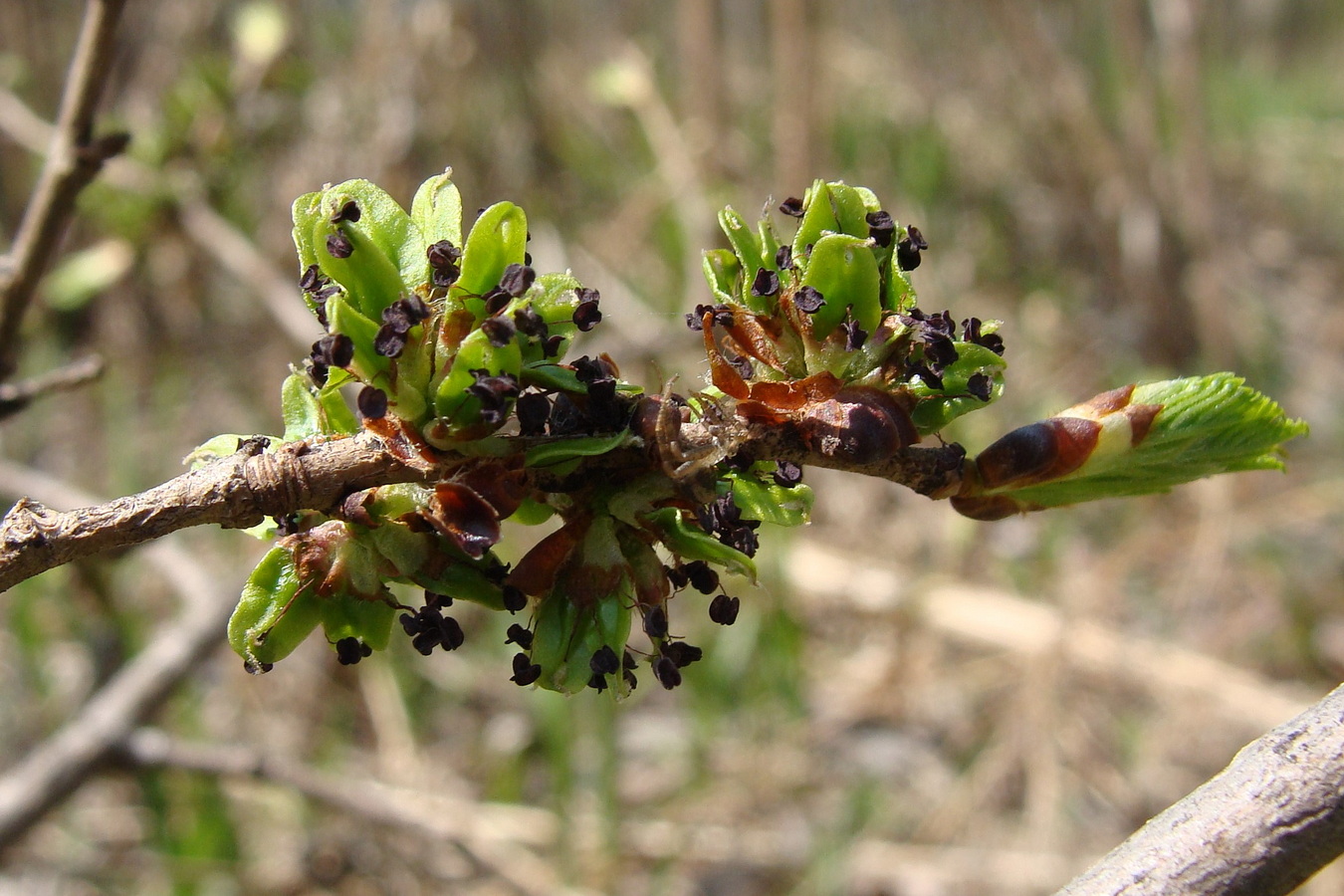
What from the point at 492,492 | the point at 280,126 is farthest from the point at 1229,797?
the point at 280,126

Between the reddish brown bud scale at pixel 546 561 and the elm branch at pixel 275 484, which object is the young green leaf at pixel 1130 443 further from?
the reddish brown bud scale at pixel 546 561

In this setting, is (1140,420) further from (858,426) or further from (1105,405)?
(858,426)

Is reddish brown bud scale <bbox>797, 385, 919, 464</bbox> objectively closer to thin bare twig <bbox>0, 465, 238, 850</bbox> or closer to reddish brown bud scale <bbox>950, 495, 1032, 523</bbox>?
reddish brown bud scale <bbox>950, 495, 1032, 523</bbox>

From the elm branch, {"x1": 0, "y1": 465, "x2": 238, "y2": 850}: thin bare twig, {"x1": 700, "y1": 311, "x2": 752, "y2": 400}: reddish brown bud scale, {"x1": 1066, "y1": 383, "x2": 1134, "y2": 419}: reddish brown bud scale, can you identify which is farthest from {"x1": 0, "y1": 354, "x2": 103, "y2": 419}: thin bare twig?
{"x1": 1066, "y1": 383, "x2": 1134, "y2": 419}: reddish brown bud scale

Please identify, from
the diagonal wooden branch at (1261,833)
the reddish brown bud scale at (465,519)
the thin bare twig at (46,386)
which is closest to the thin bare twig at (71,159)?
the thin bare twig at (46,386)

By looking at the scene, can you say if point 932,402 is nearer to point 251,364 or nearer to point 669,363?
point 669,363
